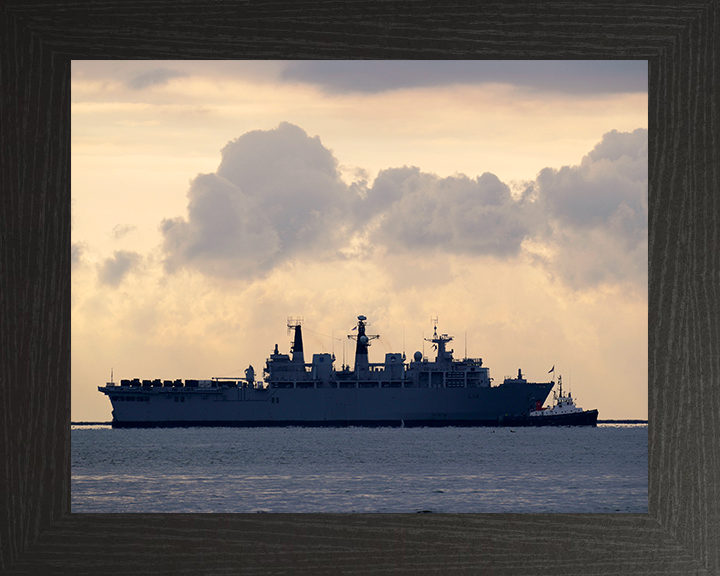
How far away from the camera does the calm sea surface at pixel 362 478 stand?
14000mm

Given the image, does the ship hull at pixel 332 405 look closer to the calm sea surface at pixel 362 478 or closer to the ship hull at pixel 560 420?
the ship hull at pixel 560 420

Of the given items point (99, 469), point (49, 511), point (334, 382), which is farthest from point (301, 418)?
point (49, 511)

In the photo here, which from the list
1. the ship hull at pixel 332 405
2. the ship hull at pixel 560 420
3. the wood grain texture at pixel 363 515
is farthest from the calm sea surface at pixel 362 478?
the wood grain texture at pixel 363 515

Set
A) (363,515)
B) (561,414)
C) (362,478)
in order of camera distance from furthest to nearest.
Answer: (561,414) → (362,478) → (363,515)

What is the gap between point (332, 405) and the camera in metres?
34.6

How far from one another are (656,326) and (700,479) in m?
0.36

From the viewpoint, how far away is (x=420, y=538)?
206 cm

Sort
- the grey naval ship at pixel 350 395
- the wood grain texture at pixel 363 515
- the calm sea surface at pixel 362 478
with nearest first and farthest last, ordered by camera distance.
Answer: the wood grain texture at pixel 363 515, the calm sea surface at pixel 362 478, the grey naval ship at pixel 350 395

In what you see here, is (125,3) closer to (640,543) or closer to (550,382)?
(640,543)

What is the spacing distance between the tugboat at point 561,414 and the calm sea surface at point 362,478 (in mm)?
5221

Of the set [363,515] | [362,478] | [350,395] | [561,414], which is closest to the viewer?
[363,515]

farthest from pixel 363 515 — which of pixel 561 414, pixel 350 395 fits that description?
pixel 561 414

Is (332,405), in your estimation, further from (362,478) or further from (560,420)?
(362,478)

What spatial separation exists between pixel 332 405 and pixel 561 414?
37.3ft
